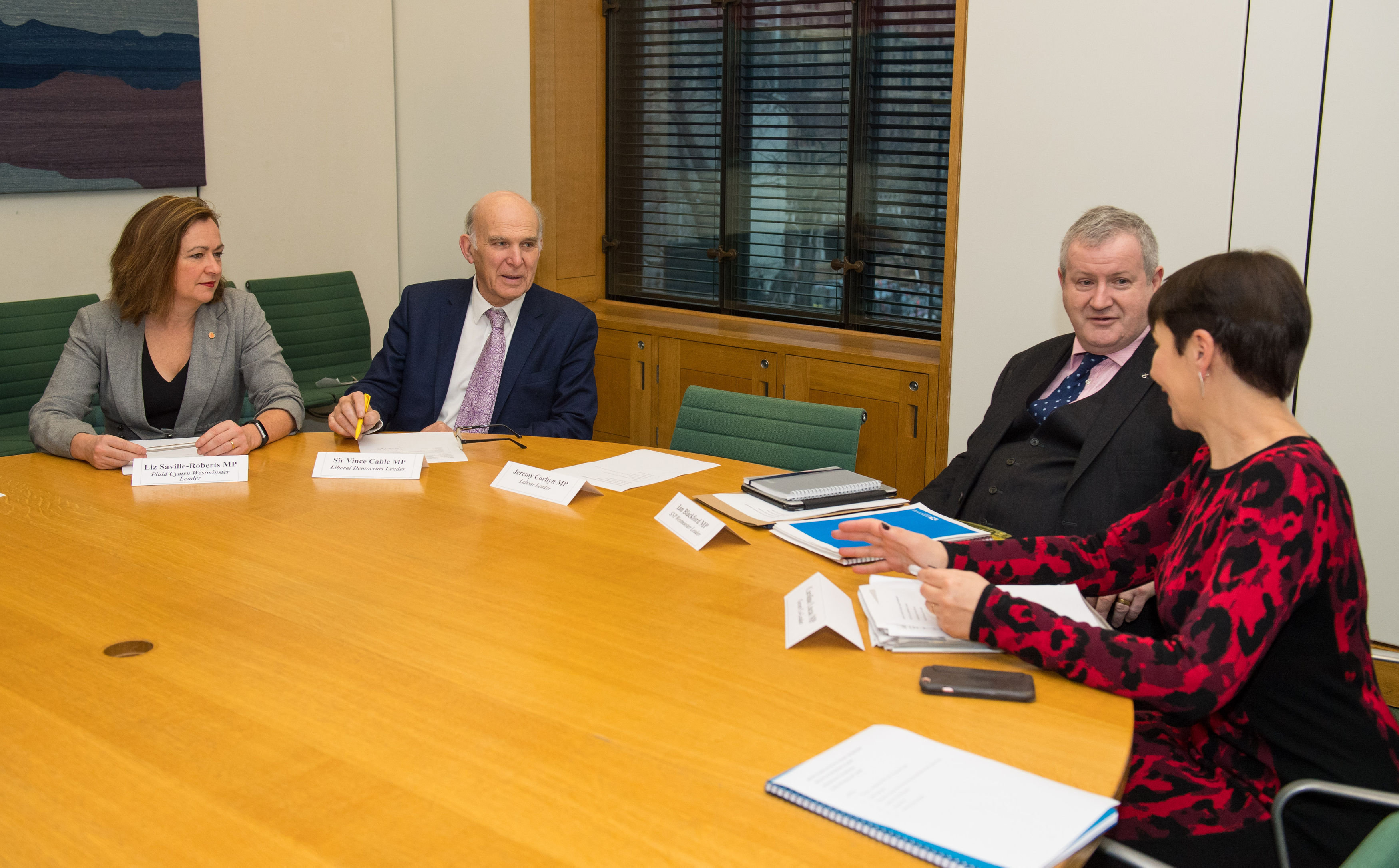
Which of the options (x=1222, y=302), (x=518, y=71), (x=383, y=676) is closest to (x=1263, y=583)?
(x=1222, y=302)

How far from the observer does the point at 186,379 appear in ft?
11.1

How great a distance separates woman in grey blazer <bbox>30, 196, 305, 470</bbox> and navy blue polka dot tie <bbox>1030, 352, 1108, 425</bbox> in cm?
209

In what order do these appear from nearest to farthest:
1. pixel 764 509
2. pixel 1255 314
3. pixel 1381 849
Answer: pixel 1381 849 < pixel 1255 314 < pixel 764 509

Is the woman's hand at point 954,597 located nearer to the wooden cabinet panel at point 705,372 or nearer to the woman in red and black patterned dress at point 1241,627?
the woman in red and black patterned dress at point 1241,627

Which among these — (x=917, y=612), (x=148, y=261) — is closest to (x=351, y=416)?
(x=148, y=261)

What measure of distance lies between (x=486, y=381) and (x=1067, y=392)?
1.84m

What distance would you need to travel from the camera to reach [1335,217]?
139 inches

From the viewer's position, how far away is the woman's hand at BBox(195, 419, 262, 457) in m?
3.00

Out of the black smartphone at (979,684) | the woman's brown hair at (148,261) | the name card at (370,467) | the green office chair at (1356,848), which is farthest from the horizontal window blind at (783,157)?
the green office chair at (1356,848)

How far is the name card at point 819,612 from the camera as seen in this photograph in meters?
1.89

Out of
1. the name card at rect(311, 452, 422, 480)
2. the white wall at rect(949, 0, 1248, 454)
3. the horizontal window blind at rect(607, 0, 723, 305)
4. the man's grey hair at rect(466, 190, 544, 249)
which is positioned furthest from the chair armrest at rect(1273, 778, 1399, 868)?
the horizontal window blind at rect(607, 0, 723, 305)

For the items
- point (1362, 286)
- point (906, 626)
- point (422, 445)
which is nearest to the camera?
point (906, 626)

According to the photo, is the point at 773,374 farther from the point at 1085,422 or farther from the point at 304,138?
the point at 304,138

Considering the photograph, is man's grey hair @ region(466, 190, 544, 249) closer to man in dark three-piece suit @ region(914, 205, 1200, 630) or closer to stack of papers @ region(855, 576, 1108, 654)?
man in dark three-piece suit @ region(914, 205, 1200, 630)
